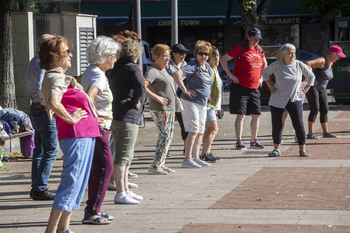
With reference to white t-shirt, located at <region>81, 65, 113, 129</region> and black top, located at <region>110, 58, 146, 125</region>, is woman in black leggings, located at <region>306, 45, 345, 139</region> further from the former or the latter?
white t-shirt, located at <region>81, 65, 113, 129</region>

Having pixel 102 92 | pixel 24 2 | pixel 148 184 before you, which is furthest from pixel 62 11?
pixel 102 92

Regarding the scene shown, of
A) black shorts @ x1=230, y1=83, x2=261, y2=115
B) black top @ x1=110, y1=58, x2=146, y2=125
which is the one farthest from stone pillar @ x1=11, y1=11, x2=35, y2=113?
black top @ x1=110, y1=58, x2=146, y2=125

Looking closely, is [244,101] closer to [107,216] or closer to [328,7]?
[107,216]

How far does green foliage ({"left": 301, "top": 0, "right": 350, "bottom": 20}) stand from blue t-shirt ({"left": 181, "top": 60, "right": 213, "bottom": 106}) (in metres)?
23.2

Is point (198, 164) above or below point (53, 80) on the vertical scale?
below

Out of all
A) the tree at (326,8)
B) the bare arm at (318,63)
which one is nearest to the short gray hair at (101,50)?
the bare arm at (318,63)

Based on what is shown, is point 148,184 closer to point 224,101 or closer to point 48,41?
point 48,41

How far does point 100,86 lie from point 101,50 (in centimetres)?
34

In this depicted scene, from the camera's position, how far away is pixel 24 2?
13680 mm

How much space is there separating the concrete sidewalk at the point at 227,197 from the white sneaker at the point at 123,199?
7 cm

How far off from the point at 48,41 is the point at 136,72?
1.80 metres

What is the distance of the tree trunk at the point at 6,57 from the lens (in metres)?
12.8

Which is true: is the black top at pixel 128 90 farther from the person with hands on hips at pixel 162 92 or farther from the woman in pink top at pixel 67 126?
the woman in pink top at pixel 67 126

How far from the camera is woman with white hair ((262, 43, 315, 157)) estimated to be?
10523mm
